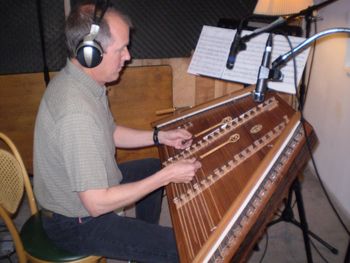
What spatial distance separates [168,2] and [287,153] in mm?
1793

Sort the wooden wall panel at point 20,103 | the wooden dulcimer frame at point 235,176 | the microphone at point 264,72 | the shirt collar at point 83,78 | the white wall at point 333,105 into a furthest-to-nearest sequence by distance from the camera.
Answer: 1. the wooden wall panel at point 20,103
2. the white wall at point 333,105
3. the shirt collar at point 83,78
4. the microphone at point 264,72
5. the wooden dulcimer frame at point 235,176

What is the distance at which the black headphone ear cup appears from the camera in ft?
3.62

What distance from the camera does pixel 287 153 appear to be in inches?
39.9

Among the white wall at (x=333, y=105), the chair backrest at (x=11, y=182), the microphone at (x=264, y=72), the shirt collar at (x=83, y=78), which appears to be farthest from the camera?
the white wall at (x=333, y=105)

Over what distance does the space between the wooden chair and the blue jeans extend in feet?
0.12

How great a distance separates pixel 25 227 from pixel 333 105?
2080 millimetres

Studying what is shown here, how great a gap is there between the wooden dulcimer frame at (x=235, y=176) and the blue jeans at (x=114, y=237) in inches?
8.3

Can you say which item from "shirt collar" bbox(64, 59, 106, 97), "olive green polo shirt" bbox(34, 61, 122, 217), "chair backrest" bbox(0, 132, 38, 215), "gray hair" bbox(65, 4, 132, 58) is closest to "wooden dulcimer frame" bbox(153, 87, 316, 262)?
"olive green polo shirt" bbox(34, 61, 122, 217)

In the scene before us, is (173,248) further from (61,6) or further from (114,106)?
(61,6)

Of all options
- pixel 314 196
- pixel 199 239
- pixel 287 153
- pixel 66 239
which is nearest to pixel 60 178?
pixel 66 239

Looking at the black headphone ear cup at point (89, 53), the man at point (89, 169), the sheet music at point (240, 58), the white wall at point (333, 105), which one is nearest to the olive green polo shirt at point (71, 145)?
the man at point (89, 169)

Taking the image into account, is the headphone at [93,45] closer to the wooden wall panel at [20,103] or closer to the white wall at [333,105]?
the wooden wall panel at [20,103]

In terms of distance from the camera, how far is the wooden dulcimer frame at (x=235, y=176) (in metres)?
0.84

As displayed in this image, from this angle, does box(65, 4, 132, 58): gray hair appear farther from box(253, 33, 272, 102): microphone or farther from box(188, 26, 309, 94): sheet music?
box(188, 26, 309, 94): sheet music
